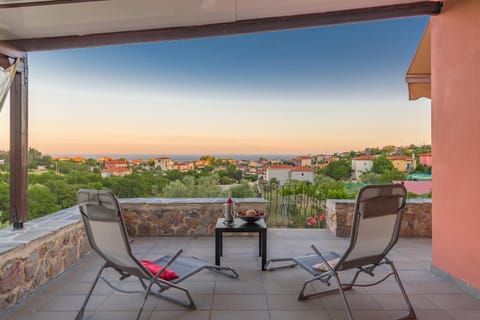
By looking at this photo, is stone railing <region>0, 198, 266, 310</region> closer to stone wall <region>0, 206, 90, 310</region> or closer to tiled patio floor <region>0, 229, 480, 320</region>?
stone wall <region>0, 206, 90, 310</region>

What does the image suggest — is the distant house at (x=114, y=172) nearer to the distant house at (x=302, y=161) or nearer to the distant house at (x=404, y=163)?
the distant house at (x=302, y=161)

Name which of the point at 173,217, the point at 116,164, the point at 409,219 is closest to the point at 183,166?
the point at 116,164

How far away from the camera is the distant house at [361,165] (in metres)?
7.70

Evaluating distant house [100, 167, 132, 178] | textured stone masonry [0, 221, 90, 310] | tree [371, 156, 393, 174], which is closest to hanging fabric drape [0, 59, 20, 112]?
textured stone masonry [0, 221, 90, 310]

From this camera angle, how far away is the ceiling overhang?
10.2ft

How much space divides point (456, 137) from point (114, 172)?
7187mm

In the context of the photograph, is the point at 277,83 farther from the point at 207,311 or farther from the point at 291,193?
the point at 207,311

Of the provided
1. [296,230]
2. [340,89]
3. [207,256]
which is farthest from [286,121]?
[207,256]

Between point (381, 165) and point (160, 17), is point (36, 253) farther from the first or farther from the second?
point (381, 165)

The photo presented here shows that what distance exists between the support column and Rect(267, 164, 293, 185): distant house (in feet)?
15.0

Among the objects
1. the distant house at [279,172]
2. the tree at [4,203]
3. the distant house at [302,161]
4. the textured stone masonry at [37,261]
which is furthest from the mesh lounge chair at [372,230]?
the distant house at [302,161]

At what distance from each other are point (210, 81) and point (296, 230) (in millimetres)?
5049

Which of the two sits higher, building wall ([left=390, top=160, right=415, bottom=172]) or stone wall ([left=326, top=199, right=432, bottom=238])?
building wall ([left=390, top=160, right=415, bottom=172])

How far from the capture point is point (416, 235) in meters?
5.09
